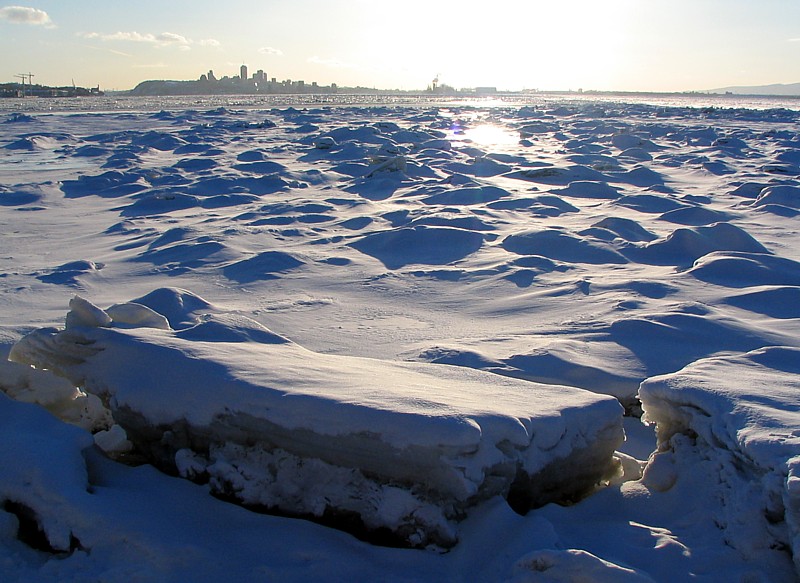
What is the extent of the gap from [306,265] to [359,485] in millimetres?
2975

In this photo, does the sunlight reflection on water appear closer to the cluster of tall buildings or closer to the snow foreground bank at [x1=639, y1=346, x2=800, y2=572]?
the snow foreground bank at [x1=639, y1=346, x2=800, y2=572]

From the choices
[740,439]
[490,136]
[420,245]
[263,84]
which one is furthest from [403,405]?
[263,84]

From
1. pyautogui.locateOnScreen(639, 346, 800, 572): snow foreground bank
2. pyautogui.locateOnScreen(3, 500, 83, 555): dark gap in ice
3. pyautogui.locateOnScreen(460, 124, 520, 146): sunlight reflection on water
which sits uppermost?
pyautogui.locateOnScreen(460, 124, 520, 146): sunlight reflection on water

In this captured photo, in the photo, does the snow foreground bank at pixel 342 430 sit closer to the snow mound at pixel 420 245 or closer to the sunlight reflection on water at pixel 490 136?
the snow mound at pixel 420 245

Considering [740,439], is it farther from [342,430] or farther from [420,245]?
[420,245]

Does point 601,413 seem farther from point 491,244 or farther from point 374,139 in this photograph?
point 374,139

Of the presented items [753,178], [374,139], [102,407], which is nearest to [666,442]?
[102,407]

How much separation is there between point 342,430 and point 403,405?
0.20 m

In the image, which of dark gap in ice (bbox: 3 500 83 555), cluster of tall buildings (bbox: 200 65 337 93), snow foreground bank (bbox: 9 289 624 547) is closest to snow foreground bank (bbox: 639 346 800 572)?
snow foreground bank (bbox: 9 289 624 547)

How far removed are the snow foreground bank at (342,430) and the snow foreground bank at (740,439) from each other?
19cm

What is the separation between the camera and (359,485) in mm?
1680

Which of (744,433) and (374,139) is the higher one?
(374,139)

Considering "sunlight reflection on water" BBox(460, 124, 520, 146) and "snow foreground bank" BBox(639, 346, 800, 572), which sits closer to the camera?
"snow foreground bank" BBox(639, 346, 800, 572)

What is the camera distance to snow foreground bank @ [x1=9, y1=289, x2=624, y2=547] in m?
1.63
